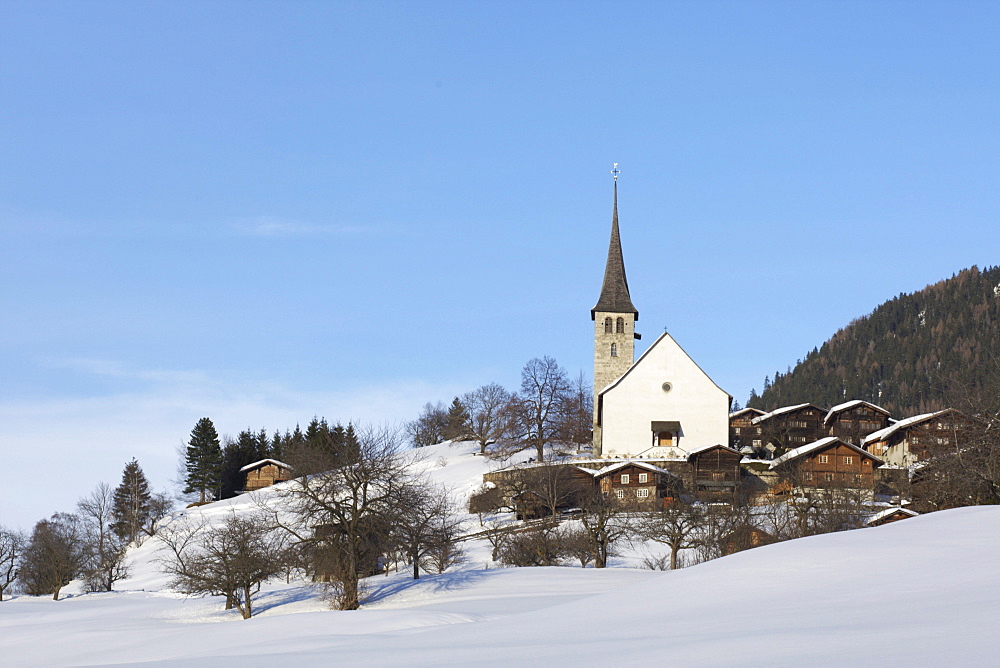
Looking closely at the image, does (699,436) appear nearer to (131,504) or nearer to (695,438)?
(695,438)

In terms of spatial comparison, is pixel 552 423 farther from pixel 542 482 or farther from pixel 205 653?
pixel 205 653

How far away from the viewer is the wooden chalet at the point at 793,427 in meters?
90.0

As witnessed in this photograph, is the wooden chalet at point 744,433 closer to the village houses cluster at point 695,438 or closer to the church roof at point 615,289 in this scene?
the village houses cluster at point 695,438

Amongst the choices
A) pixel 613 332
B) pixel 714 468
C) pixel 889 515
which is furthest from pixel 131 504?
pixel 889 515

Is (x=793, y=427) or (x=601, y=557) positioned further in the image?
(x=793, y=427)

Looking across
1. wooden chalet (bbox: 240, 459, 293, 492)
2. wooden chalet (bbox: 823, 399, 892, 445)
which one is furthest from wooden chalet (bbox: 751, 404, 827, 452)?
wooden chalet (bbox: 240, 459, 293, 492)

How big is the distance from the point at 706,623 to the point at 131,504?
81.1m

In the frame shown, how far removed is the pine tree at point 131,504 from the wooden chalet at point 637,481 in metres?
41.8

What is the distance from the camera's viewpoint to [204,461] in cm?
9406

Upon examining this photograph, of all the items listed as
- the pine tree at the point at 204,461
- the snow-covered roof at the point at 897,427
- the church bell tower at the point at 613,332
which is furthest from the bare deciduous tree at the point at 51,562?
the snow-covered roof at the point at 897,427

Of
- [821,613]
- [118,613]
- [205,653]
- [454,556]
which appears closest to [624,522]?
[454,556]

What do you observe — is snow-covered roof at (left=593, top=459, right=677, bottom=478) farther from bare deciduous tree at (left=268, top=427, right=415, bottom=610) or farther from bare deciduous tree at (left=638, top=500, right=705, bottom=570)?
bare deciduous tree at (left=268, top=427, right=415, bottom=610)

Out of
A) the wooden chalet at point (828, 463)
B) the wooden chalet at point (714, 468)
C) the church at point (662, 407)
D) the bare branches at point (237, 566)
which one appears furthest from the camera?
the church at point (662, 407)

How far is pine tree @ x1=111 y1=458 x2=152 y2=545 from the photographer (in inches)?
3214
